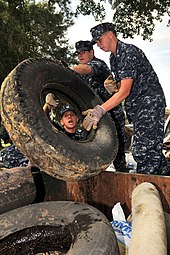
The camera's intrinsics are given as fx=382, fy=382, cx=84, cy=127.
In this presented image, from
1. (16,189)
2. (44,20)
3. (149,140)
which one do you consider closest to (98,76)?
(149,140)

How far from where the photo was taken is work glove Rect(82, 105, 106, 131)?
349 centimetres

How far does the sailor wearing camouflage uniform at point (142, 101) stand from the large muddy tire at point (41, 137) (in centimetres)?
30

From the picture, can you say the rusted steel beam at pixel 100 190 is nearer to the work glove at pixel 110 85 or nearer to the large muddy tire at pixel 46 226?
the large muddy tire at pixel 46 226

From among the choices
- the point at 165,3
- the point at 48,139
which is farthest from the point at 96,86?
the point at 165,3

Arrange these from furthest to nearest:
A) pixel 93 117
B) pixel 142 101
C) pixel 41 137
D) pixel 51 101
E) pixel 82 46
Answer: pixel 82 46 → pixel 51 101 → pixel 142 101 → pixel 93 117 → pixel 41 137

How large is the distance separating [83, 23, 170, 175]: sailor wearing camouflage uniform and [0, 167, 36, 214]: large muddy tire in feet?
2.84

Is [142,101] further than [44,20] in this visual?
No

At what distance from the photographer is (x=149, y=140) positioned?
3.58 metres

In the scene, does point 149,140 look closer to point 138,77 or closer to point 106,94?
point 138,77

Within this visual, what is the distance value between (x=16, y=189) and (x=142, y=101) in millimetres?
1487

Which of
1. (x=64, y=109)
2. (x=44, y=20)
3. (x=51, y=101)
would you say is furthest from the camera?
(x=44, y=20)

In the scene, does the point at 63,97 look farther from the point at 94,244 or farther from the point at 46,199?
the point at 94,244

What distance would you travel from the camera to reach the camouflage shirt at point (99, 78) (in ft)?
14.3

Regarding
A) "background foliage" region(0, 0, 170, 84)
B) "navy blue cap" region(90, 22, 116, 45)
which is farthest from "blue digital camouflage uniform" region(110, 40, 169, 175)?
"background foliage" region(0, 0, 170, 84)
